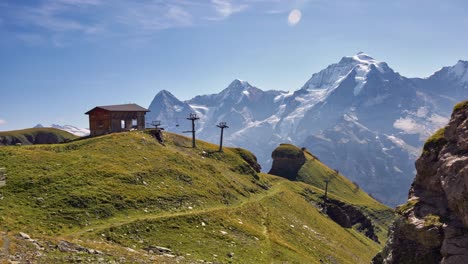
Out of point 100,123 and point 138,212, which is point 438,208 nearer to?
point 138,212

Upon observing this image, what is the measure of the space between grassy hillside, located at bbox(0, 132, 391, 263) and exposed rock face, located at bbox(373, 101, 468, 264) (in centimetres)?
1686

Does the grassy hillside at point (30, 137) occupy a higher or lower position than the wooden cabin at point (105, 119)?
lower

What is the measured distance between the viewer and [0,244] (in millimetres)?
31594

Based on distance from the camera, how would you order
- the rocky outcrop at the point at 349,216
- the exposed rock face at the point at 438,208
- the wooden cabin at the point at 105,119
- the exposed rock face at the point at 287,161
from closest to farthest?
the exposed rock face at the point at 438,208
the wooden cabin at the point at 105,119
the rocky outcrop at the point at 349,216
the exposed rock face at the point at 287,161

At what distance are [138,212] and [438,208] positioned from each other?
111ft

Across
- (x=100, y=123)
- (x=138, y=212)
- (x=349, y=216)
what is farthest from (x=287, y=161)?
(x=138, y=212)

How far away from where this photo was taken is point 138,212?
51.9 meters

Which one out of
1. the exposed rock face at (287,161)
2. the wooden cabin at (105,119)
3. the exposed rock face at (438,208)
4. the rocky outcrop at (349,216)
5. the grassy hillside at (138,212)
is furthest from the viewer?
the exposed rock face at (287,161)

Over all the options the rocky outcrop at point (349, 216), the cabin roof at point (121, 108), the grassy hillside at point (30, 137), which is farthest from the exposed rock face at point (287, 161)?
the grassy hillside at point (30, 137)

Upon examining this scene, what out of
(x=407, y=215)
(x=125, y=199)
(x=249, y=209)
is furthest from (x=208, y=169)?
(x=407, y=215)

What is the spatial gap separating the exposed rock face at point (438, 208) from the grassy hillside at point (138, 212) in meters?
16.9

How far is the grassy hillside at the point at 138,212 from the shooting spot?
1547 inches

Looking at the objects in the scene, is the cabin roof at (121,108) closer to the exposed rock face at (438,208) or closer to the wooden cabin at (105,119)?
the wooden cabin at (105,119)

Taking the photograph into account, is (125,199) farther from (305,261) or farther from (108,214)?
(305,261)
